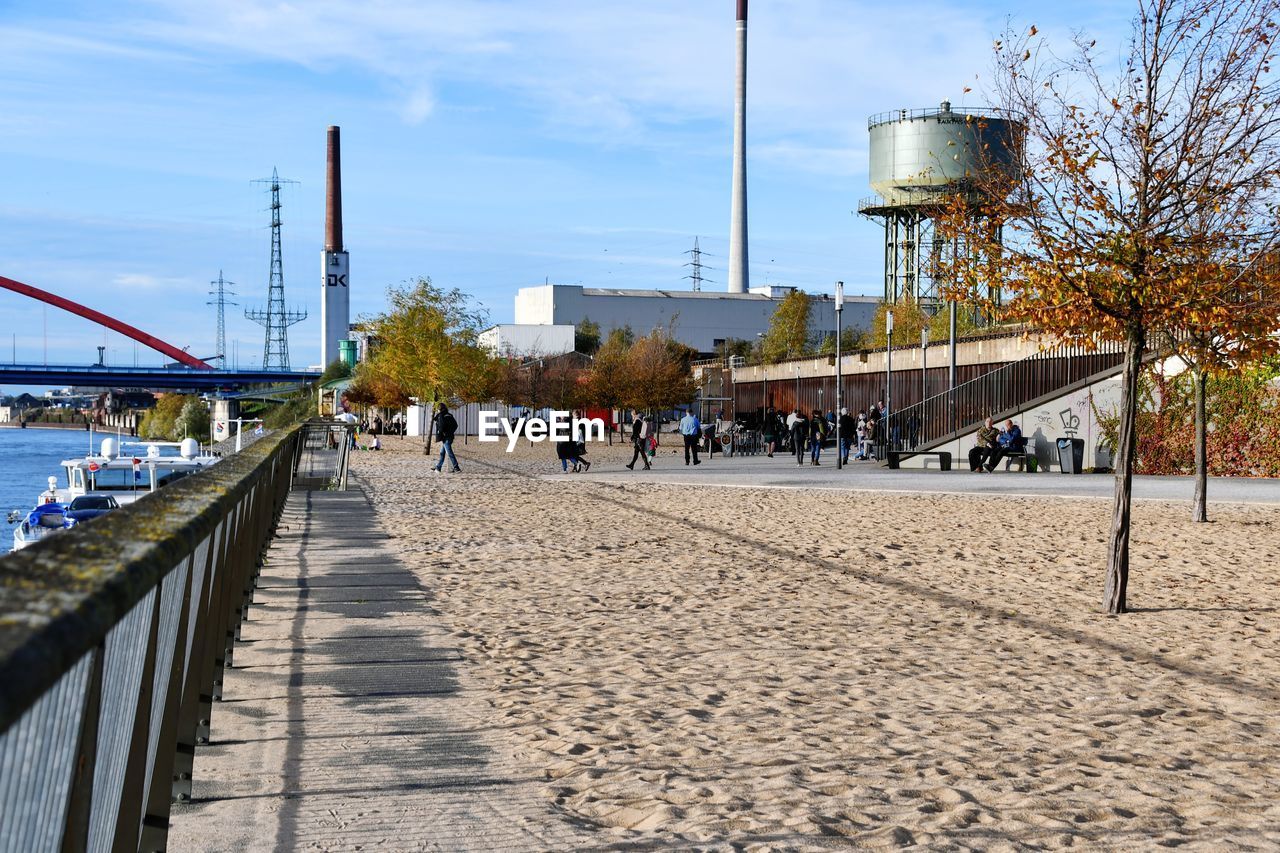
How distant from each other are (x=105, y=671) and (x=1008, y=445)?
33.0 metres

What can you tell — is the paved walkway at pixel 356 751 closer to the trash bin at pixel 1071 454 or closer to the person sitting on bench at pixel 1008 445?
the trash bin at pixel 1071 454

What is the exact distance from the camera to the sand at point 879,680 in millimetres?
5500

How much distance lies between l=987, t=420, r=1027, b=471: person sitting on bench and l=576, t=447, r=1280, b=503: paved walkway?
0.40 meters

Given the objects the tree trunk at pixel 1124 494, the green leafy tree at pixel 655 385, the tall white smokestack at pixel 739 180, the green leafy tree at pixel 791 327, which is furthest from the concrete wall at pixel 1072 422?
the tall white smokestack at pixel 739 180

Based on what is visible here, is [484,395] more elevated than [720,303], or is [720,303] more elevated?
[720,303]

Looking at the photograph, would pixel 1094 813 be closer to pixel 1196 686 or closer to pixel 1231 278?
pixel 1196 686

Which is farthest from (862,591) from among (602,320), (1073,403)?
(602,320)

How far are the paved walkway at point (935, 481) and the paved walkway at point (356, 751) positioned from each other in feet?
57.3

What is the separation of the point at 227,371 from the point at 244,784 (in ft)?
431

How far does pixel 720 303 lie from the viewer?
123 metres

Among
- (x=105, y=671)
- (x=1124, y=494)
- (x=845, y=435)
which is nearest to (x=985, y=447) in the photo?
(x=845, y=435)

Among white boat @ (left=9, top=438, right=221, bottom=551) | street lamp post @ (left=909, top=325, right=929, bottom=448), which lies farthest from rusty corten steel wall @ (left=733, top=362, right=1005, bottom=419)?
white boat @ (left=9, top=438, right=221, bottom=551)

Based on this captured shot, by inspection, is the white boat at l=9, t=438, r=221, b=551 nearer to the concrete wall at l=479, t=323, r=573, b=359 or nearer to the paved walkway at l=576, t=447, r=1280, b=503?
the paved walkway at l=576, t=447, r=1280, b=503

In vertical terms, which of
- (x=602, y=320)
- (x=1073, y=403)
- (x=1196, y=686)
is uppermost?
(x=602, y=320)
